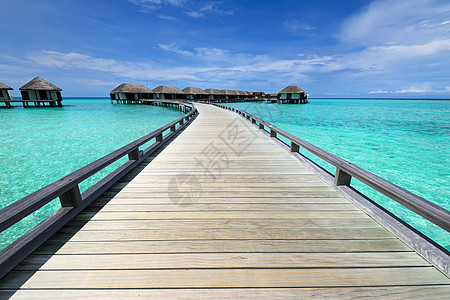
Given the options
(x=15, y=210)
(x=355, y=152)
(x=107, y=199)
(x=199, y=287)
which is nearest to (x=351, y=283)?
(x=199, y=287)

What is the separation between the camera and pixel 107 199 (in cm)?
279

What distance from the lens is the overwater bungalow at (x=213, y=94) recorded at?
63891 mm

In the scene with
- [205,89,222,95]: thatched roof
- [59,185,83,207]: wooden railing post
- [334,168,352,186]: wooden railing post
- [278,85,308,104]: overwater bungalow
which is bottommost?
[334,168,352,186]: wooden railing post

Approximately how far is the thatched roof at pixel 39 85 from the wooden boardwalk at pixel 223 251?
48.1 m

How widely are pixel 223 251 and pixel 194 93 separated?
6042cm

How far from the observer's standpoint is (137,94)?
2072 inches

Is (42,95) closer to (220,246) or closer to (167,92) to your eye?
(167,92)

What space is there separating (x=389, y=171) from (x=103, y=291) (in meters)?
10.1

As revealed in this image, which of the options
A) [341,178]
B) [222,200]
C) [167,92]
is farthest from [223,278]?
[167,92]

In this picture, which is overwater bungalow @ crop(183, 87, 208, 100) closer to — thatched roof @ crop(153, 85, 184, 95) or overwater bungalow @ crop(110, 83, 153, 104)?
thatched roof @ crop(153, 85, 184, 95)

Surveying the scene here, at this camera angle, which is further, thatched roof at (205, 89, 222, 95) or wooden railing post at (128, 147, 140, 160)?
thatched roof at (205, 89, 222, 95)

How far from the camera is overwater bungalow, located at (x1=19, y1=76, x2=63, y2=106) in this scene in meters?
35.4

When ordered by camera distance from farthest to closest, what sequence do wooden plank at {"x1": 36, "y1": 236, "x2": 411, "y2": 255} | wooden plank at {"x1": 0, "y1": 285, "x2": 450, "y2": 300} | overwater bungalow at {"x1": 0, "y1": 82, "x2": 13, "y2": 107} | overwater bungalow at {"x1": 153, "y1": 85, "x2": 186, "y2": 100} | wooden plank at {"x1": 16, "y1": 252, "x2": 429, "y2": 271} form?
overwater bungalow at {"x1": 153, "y1": 85, "x2": 186, "y2": 100} < overwater bungalow at {"x1": 0, "y1": 82, "x2": 13, "y2": 107} < wooden plank at {"x1": 36, "y1": 236, "x2": 411, "y2": 255} < wooden plank at {"x1": 16, "y1": 252, "x2": 429, "y2": 271} < wooden plank at {"x1": 0, "y1": 285, "x2": 450, "y2": 300}

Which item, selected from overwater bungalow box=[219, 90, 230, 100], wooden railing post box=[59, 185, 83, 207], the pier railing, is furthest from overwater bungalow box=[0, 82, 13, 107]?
overwater bungalow box=[219, 90, 230, 100]
